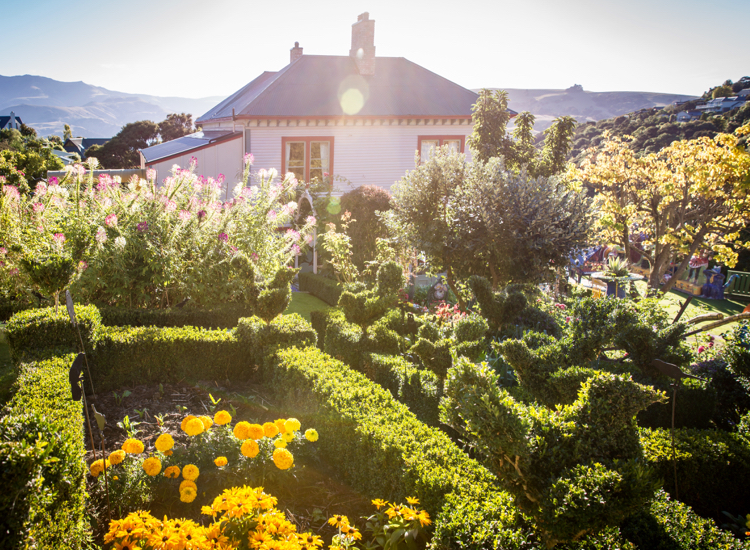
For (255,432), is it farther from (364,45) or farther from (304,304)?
(364,45)

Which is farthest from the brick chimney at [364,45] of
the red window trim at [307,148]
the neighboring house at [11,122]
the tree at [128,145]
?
the neighboring house at [11,122]

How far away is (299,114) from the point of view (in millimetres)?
16812

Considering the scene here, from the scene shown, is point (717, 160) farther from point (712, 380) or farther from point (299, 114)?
point (299, 114)

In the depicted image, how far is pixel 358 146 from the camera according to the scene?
1811 centimetres

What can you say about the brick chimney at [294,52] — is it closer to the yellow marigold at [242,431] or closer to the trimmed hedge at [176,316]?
the trimmed hedge at [176,316]

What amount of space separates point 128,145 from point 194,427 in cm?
4235

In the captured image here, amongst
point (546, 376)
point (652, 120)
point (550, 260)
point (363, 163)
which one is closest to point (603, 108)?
point (652, 120)

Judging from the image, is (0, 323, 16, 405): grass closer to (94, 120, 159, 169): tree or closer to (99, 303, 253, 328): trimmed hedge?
(99, 303, 253, 328): trimmed hedge

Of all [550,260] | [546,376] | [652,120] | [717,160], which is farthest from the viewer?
[652,120]

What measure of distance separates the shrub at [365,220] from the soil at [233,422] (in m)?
8.31

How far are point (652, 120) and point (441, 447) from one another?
123 ft

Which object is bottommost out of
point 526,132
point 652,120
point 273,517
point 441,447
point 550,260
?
point 441,447

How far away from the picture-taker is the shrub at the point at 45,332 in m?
4.93

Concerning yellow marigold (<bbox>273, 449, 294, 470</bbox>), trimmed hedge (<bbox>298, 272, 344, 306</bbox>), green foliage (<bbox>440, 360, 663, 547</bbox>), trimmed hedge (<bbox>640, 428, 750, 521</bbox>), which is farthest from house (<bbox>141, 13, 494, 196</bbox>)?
green foliage (<bbox>440, 360, 663, 547</bbox>)
